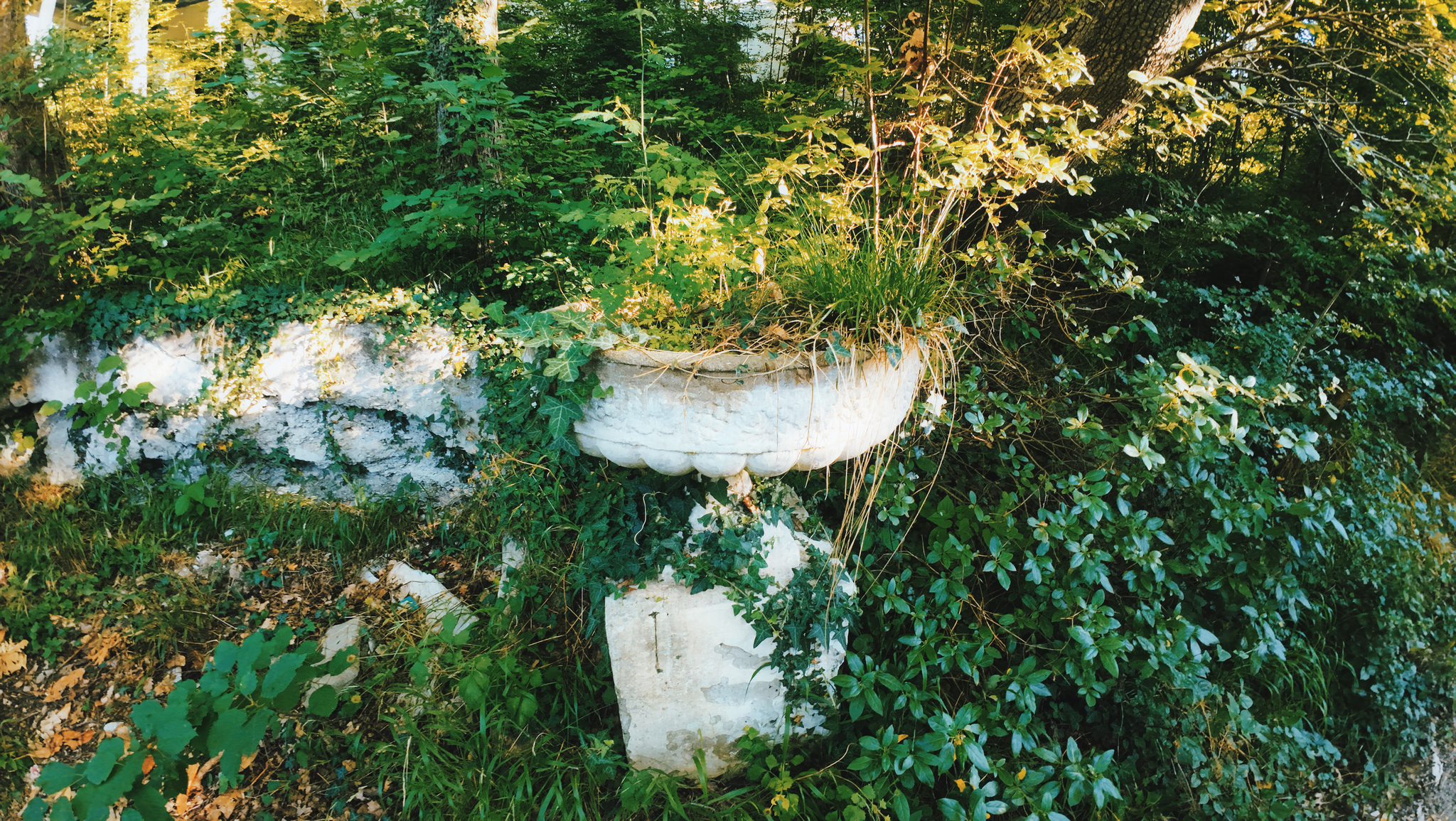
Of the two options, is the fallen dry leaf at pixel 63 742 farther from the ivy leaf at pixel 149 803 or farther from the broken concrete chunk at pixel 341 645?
the ivy leaf at pixel 149 803

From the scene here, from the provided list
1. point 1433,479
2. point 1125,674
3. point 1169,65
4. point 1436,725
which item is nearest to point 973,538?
point 1125,674

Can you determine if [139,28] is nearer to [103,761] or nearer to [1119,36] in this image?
[103,761]

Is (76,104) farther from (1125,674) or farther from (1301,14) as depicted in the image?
(1301,14)

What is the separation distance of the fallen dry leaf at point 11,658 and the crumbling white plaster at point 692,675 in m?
2.31

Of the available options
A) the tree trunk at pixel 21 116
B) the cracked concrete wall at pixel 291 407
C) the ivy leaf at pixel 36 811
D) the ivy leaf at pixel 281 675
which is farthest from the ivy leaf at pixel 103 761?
the tree trunk at pixel 21 116

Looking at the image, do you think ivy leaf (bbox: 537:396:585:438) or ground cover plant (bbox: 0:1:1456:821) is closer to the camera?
ivy leaf (bbox: 537:396:585:438)

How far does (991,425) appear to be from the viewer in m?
2.10

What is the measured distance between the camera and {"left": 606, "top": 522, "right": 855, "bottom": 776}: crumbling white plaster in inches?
76.9

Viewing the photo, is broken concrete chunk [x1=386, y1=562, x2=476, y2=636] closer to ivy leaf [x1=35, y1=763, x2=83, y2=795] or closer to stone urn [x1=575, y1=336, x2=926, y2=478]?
ivy leaf [x1=35, y1=763, x2=83, y2=795]

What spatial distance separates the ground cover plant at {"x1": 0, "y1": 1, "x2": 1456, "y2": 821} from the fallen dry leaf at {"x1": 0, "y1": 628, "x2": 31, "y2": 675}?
0.05 feet

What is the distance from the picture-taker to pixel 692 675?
199 cm

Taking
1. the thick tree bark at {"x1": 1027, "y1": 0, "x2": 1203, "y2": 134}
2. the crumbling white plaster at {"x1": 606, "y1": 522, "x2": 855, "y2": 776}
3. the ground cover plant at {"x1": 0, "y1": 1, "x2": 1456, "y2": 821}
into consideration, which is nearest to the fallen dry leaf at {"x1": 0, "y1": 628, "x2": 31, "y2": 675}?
the ground cover plant at {"x1": 0, "y1": 1, "x2": 1456, "y2": 821}

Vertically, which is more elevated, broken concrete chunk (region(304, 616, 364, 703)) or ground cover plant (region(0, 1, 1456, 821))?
ground cover plant (region(0, 1, 1456, 821))

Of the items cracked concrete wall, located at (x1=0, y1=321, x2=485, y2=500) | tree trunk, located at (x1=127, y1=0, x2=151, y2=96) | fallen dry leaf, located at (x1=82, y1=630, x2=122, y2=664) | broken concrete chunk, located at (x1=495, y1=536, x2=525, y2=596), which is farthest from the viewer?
tree trunk, located at (x1=127, y1=0, x2=151, y2=96)
